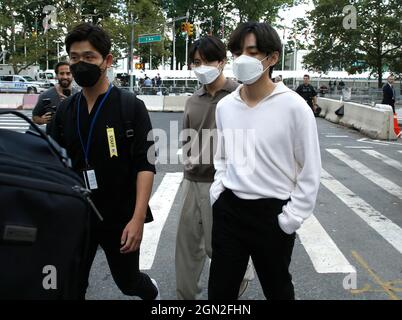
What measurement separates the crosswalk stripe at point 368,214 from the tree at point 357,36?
28434mm

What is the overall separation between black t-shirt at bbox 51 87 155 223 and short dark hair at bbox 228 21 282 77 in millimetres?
625

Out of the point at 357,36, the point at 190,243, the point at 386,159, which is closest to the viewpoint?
the point at 190,243

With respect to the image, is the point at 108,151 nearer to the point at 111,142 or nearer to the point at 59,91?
the point at 111,142

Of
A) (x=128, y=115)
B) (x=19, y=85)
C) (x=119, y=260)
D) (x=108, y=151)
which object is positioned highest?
(x=19, y=85)

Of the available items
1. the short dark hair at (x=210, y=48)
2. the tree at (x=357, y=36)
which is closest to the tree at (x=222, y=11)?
the tree at (x=357, y=36)

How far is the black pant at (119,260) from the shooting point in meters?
2.69

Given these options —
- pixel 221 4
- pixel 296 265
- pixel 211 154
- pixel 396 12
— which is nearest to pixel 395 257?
pixel 296 265

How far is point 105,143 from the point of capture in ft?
8.41

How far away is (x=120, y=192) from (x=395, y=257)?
3099mm

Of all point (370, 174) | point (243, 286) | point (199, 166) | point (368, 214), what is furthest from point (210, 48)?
point (370, 174)

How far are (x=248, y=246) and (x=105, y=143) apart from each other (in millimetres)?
910

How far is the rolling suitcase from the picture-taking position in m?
1.51

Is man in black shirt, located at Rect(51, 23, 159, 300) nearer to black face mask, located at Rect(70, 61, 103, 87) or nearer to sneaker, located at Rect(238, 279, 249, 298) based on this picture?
black face mask, located at Rect(70, 61, 103, 87)
